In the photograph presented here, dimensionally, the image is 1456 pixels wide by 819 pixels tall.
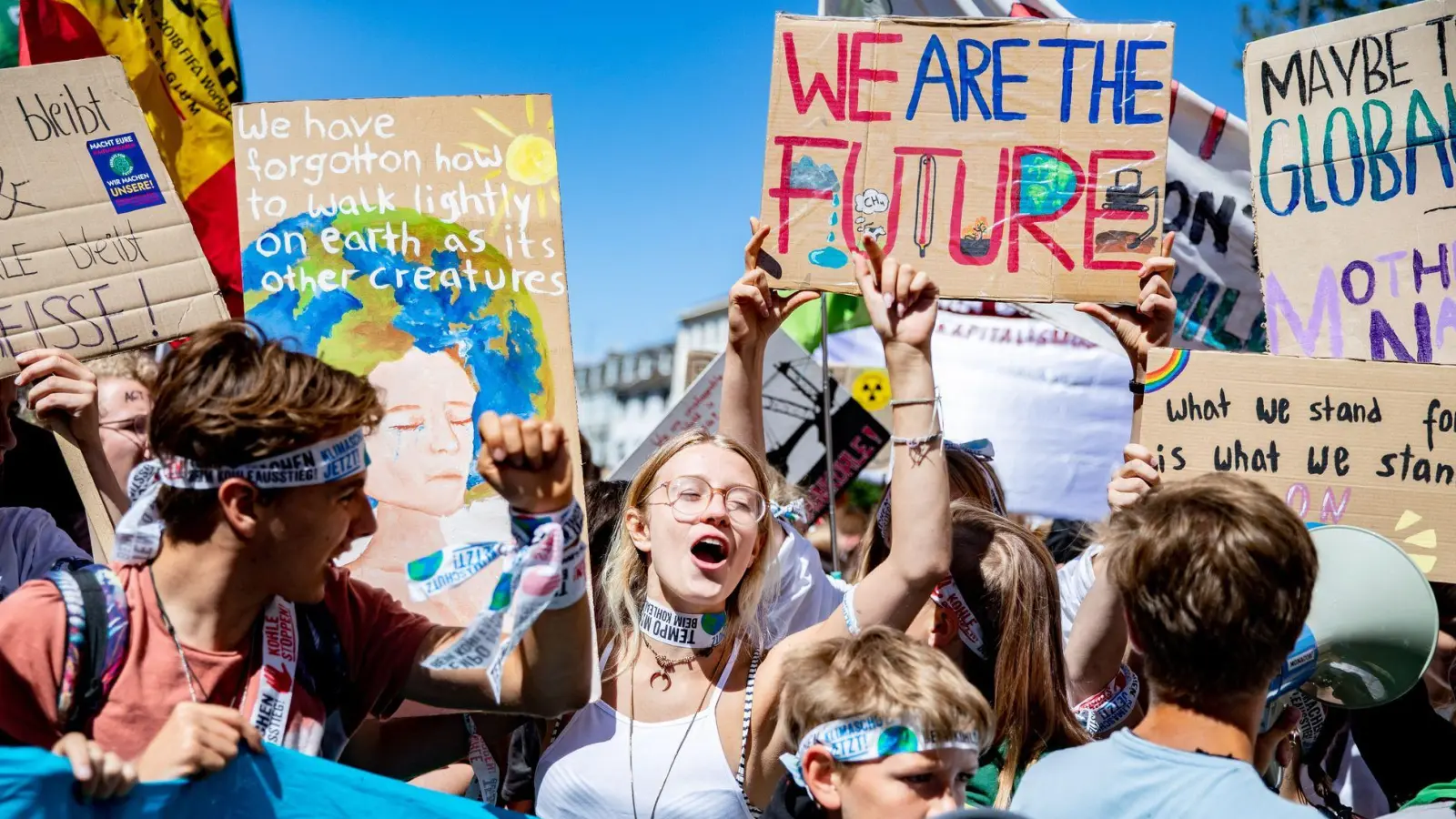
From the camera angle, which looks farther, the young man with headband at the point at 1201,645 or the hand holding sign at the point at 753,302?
the hand holding sign at the point at 753,302

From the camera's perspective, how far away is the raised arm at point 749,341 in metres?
3.06

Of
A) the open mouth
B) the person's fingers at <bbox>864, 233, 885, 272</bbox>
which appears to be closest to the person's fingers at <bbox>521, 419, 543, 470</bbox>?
the open mouth

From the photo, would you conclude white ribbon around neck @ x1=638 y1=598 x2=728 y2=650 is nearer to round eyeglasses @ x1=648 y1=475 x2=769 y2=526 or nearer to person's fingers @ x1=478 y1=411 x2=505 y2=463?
round eyeglasses @ x1=648 y1=475 x2=769 y2=526

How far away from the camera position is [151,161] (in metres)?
2.97

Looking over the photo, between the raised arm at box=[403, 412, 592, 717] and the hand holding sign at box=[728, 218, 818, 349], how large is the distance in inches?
45.9

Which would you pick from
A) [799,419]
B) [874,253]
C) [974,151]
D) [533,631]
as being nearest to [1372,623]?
[874,253]

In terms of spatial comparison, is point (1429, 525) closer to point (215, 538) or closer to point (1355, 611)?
point (1355, 611)

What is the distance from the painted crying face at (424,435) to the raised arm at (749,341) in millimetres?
659

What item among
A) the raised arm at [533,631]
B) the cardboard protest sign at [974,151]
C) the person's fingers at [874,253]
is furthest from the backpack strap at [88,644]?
the cardboard protest sign at [974,151]

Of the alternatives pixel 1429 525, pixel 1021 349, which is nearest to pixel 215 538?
pixel 1429 525

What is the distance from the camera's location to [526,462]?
1.86 metres

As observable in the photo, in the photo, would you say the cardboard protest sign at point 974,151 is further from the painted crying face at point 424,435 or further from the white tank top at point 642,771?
the white tank top at point 642,771

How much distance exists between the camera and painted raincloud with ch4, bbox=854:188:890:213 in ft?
10.1

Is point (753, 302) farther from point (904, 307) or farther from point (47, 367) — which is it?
point (47, 367)
